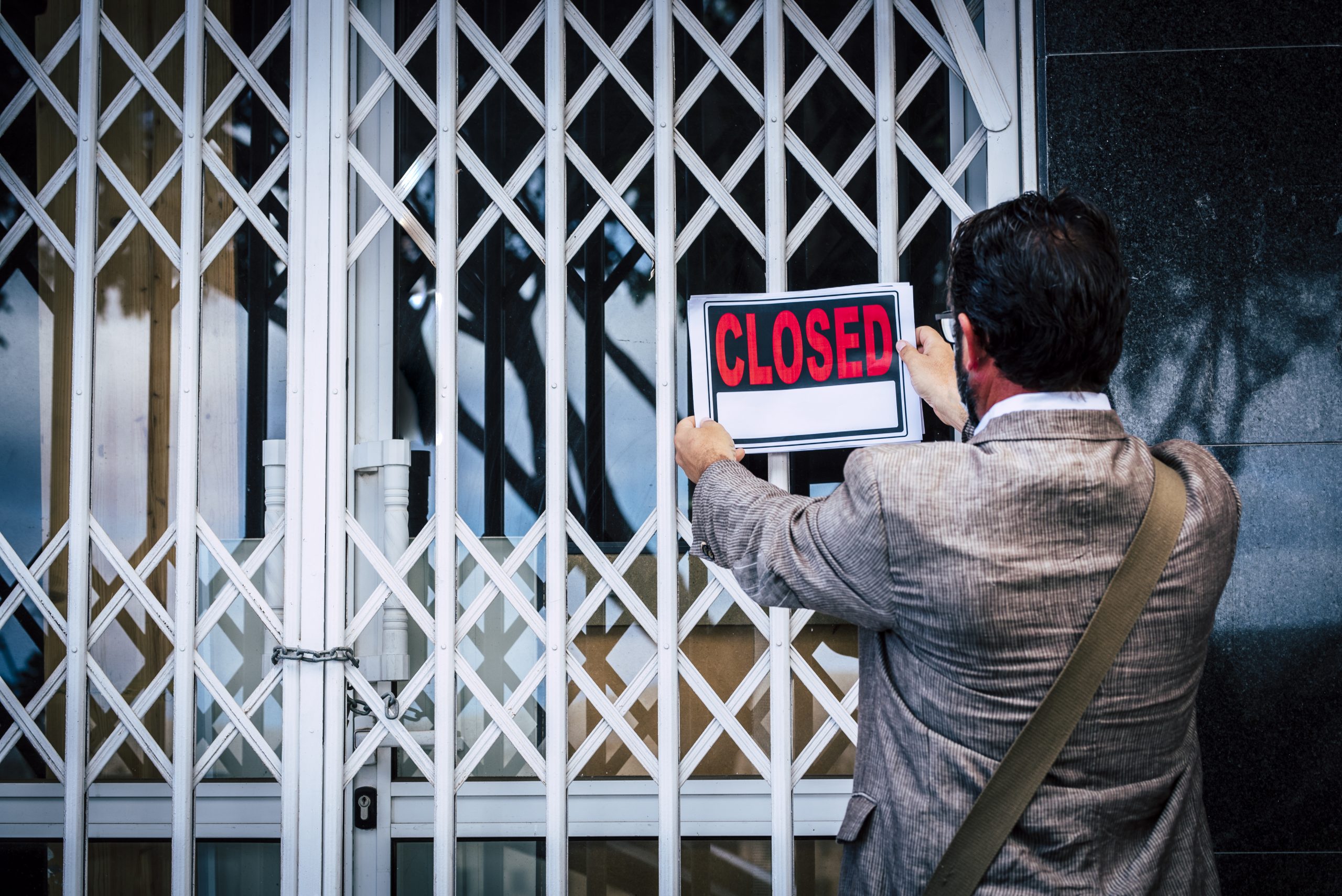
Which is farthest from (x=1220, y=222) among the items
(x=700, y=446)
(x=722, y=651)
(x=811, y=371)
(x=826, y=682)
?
(x=722, y=651)

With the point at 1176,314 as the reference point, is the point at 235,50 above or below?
above

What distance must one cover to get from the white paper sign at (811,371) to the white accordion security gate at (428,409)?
4.3 inches

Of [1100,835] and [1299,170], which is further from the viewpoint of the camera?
[1299,170]

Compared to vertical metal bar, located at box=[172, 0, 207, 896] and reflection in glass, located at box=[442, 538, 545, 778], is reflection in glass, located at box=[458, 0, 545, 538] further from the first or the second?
vertical metal bar, located at box=[172, 0, 207, 896]

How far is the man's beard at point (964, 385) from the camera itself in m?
1.82

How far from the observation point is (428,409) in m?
2.77

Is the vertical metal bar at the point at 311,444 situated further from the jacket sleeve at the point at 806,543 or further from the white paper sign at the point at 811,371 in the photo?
the jacket sleeve at the point at 806,543

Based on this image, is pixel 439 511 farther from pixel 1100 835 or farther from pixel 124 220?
pixel 1100 835

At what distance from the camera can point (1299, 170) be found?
2.53m

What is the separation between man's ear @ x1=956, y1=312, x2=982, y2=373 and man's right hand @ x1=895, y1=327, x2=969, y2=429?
1.67ft

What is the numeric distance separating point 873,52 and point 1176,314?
109cm

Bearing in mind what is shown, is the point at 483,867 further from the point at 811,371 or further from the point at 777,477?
the point at 811,371

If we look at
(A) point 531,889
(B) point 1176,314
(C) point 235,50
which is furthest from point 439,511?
(B) point 1176,314

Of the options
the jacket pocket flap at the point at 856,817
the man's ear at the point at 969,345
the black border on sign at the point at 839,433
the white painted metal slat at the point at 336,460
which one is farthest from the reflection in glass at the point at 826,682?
the white painted metal slat at the point at 336,460
